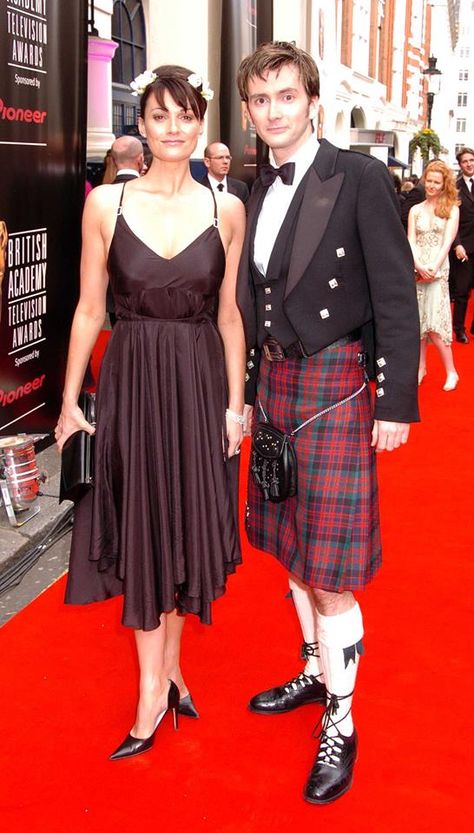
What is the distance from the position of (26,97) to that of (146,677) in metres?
3.51

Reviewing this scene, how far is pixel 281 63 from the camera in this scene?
2.39 metres

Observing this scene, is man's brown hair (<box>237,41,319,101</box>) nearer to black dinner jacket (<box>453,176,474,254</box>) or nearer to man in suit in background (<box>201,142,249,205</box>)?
man in suit in background (<box>201,142,249,205</box>)

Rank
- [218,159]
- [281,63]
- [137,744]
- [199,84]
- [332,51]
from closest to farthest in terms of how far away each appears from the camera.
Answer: [281,63] → [199,84] → [137,744] → [218,159] → [332,51]

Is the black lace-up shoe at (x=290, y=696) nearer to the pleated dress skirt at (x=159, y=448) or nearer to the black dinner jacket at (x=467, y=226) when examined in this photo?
the pleated dress skirt at (x=159, y=448)

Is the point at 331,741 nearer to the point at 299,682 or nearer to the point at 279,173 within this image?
the point at 299,682

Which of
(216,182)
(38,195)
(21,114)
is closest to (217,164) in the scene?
(216,182)

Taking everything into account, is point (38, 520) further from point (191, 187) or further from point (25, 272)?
point (191, 187)

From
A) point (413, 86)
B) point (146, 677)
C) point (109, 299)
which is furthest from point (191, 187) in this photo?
point (413, 86)

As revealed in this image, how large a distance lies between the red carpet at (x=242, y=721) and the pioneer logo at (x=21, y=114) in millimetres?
2609

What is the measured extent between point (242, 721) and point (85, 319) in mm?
1466

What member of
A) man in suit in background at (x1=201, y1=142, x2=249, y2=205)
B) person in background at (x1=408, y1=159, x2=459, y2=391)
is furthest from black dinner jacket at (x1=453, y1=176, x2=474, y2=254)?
man in suit in background at (x1=201, y1=142, x2=249, y2=205)

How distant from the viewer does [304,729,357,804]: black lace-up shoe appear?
2.57 meters

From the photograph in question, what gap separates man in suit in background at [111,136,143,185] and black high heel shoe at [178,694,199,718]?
4701 mm

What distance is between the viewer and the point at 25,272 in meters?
5.06
